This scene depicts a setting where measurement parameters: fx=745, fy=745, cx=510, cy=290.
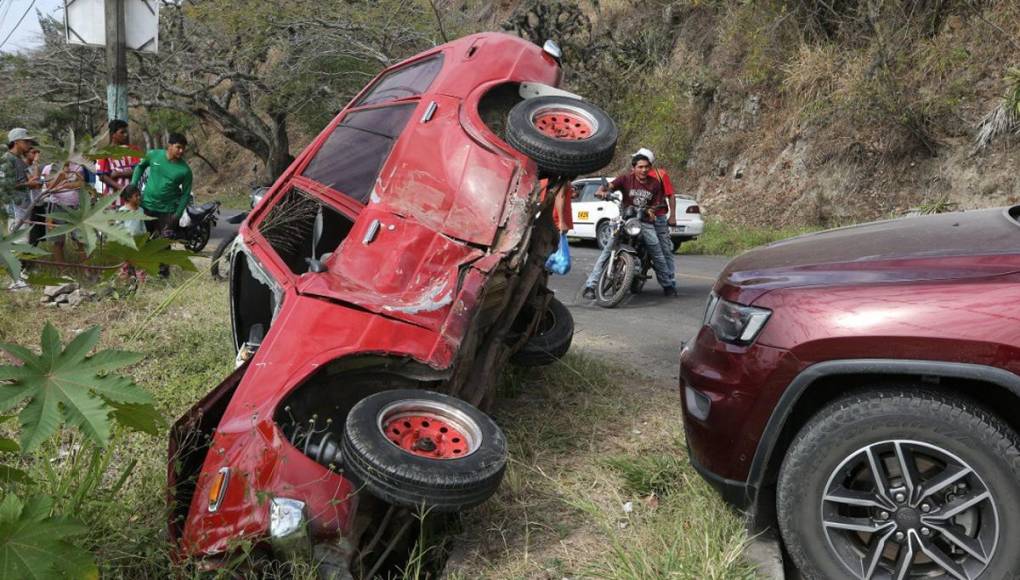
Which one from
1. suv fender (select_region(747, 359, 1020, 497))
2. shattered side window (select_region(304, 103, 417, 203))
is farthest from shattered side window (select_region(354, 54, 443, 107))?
suv fender (select_region(747, 359, 1020, 497))

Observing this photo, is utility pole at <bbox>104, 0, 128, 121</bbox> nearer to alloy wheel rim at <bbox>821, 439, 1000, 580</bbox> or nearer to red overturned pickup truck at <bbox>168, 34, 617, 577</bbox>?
red overturned pickup truck at <bbox>168, 34, 617, 577</bbox>

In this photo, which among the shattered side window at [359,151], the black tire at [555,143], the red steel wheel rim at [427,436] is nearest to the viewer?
the red steel wheel rim at [427,436]

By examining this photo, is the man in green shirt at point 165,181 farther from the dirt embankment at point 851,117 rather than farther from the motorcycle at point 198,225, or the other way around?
the dirt embankment at point 851,117

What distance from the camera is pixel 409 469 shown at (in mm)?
2598

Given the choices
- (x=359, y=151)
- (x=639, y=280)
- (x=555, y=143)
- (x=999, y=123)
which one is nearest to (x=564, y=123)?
(x=555, y=143)

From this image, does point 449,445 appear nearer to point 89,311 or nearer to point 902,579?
point 902,579

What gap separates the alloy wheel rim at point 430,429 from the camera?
284 centimetres

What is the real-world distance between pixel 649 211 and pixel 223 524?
6.29 metres

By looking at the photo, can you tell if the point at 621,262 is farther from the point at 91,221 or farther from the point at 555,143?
the point at 91,221

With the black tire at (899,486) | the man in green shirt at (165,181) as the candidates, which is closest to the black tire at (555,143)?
the black tire at (899,486)

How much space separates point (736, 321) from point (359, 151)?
262 cm

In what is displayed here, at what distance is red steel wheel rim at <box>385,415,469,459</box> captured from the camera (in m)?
2.84

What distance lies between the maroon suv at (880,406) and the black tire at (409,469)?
2.71 feet

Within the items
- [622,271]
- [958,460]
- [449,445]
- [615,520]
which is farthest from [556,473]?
[622,271]
